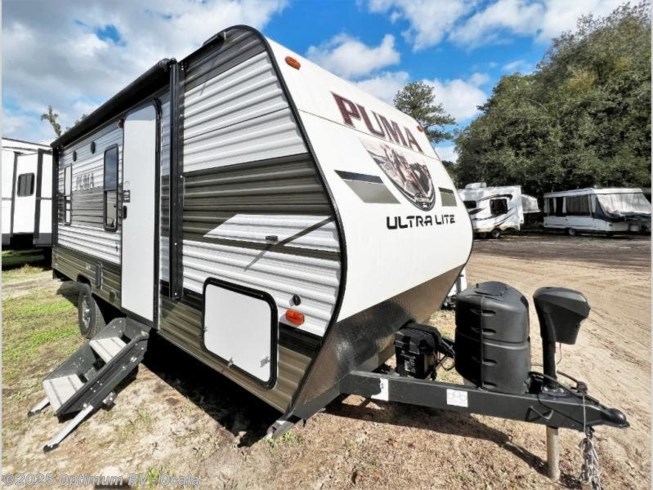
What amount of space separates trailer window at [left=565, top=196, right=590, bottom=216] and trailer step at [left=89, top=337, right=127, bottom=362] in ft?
73.6

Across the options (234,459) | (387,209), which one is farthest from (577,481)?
(234,459)

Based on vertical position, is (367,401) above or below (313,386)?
below

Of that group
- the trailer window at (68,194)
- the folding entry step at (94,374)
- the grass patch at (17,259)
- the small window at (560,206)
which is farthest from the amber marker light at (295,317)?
the small window at (560,206)

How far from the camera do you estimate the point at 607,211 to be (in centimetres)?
1842

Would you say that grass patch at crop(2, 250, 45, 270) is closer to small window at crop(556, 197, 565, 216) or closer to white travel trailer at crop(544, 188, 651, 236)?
white travel trailer at crop(544, 188, 651, 236)

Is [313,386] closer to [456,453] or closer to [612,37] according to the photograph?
[456,453]

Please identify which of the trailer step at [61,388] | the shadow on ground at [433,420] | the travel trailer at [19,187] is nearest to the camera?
the shadow on ground at [433,420]

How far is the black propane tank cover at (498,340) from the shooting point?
7.70 ft

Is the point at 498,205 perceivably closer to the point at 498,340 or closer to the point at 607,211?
the point at 607,211

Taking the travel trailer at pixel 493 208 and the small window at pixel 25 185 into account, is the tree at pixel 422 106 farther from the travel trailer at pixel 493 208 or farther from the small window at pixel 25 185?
the small window at pixel 25 185

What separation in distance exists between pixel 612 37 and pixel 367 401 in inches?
1325

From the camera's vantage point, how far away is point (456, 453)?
2.77 m

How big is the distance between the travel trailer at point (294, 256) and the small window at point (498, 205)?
18.2m

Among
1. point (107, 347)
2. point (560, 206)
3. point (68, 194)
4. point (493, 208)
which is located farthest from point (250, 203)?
point (560, 206)
